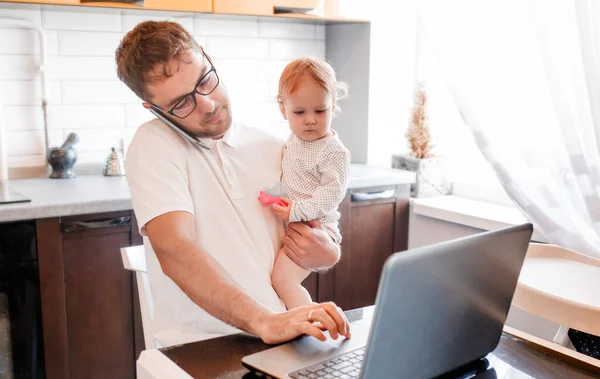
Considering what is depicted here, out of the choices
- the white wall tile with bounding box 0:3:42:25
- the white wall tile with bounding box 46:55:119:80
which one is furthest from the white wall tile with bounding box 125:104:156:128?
the white wall tile with bounding box 0:3:42:25

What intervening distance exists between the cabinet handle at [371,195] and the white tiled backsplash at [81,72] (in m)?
0.84

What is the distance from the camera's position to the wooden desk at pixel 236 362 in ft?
3.70

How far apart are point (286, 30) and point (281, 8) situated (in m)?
0.47

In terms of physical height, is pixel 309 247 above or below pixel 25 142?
below

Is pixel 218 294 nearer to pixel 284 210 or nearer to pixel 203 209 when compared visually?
pixel 203 209

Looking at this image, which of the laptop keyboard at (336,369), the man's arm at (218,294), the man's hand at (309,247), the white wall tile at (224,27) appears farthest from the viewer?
the white wall tile at (224,27)

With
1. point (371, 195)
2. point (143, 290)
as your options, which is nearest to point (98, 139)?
point (371, 195)

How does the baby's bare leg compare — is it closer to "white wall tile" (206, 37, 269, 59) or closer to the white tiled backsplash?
the white tiled backsplash

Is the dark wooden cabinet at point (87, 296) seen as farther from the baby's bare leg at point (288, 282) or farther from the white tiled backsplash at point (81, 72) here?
the baby's bare leg at point (288, 282)

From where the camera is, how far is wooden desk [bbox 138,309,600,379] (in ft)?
3.70

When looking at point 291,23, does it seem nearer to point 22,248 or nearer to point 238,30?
point 238,30

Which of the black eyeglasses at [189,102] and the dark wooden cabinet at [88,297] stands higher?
the black eyeglasses at [189,102]

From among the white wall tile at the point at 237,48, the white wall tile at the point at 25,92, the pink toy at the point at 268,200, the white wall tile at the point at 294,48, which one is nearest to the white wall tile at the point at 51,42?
the white wall tile at the point at 25,92

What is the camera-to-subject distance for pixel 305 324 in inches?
45.1
